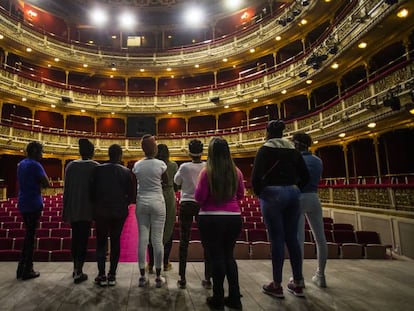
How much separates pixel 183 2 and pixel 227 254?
23.1 metres

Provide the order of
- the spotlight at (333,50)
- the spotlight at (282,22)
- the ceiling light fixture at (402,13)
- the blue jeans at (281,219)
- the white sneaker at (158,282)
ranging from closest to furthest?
1. the blue jeans at (281,219)
2. the white sneaker at (158,282)
3. the ceiling light fixture at (402,13)
4. the spotlight at (333,50)
5. the spotlight at (282,22)

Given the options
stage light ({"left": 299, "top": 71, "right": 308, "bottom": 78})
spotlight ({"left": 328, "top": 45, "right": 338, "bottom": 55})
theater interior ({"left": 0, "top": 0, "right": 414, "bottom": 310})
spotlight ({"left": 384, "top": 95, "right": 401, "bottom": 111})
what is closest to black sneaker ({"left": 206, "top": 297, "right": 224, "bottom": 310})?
theater interior ({"left": 0, "top": 0, "right": 414, "bottom": 310})

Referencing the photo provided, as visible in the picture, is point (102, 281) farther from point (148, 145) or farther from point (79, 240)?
point (148, 145)

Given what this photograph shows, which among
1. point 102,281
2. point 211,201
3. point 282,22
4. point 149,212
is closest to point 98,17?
point 282,22

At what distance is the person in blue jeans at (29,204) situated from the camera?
9.63ft

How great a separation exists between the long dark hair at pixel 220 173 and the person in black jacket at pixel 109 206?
1079mm

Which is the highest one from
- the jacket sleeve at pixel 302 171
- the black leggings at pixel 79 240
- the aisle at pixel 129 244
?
the jacket sleeve at pixel 302 171

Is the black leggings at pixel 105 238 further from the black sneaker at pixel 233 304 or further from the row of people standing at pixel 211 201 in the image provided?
the black sneaker at pixel 233 304

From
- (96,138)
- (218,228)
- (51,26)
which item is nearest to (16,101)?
(96,138)

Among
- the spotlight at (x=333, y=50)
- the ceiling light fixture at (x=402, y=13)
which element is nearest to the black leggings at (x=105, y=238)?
the ceiling light fixture at (x=402, y=13)

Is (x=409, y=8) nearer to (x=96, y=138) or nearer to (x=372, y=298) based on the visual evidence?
(x=372, y=298)

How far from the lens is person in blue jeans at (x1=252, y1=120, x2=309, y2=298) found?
2371 millimetres

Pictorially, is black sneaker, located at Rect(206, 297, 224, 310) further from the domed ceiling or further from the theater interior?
the domed ceiling

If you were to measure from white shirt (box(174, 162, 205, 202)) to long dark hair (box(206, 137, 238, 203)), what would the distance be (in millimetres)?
611
